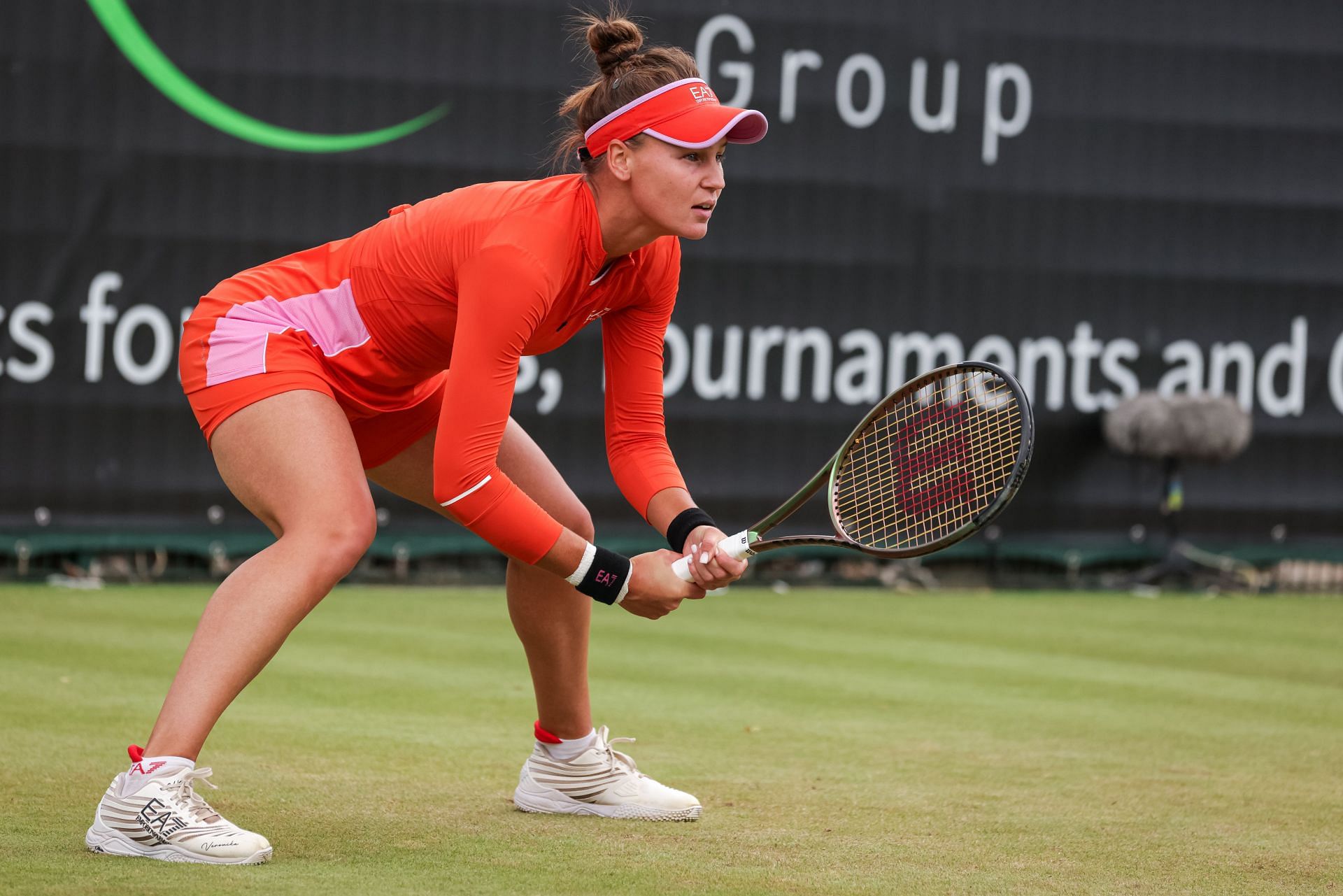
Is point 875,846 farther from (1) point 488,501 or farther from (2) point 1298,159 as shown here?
(2) point 1298,159

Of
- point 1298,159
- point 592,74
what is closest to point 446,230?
point 592,74

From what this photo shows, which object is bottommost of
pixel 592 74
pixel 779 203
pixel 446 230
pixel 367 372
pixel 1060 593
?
pixel 1060 593

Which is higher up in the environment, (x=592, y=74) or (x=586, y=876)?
(x=592, y=74)

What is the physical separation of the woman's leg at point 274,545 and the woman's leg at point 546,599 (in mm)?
417

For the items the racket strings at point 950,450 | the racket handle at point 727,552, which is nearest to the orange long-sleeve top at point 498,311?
the racket handle at point 727,552

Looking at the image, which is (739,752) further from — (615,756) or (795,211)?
(795,211)

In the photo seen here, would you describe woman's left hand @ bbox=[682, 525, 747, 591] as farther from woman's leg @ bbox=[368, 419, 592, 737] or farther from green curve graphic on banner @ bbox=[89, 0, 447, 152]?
green curve graphic on banner @ bbox=[89, 0, 447, 152]

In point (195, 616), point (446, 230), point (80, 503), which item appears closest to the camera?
point (446, 230)

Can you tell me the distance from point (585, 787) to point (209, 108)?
541 cm

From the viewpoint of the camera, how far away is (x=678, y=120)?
9.65 ft

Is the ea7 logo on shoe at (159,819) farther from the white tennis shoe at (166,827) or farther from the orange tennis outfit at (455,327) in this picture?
the orange tennis outfit at (455,327)

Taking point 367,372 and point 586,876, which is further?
point 367,372

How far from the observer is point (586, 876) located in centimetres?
281

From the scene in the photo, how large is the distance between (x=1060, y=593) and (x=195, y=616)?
454cm
